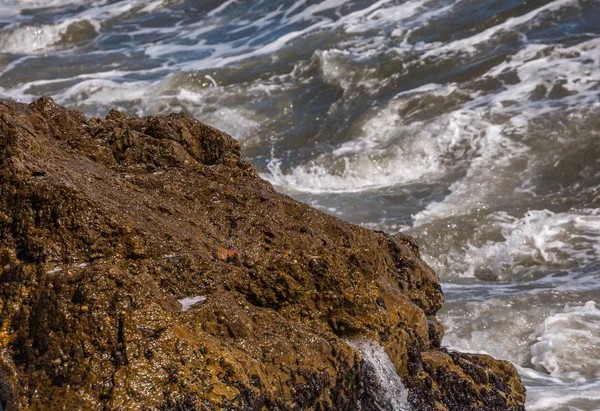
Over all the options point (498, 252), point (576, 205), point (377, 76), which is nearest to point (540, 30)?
point (377, 76)

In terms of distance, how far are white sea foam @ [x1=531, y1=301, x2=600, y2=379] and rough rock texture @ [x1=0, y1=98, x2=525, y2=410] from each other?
1.79 m

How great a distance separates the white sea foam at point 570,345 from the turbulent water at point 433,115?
16 millimetres

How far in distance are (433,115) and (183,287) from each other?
28.5ft

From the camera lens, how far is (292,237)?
3.68 m

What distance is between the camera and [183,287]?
10.1 ft

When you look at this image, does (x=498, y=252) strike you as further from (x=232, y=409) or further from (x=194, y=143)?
(x=232, y=409)

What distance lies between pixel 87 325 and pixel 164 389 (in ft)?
1.04

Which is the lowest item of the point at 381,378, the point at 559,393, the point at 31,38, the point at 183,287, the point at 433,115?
the point at 31,38

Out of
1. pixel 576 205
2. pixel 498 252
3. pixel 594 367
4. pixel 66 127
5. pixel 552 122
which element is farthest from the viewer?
pixel 552 122

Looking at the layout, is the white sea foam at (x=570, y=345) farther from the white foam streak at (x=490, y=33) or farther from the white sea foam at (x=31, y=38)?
the white sea foam at (x=31, y=38)

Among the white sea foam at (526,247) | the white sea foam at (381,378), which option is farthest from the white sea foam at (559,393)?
the white sea foam at (526,247)

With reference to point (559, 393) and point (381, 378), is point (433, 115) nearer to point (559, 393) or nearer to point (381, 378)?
point (559, 393)

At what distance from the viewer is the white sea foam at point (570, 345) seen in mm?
5469

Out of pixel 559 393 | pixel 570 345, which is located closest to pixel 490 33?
pixel 570 345
